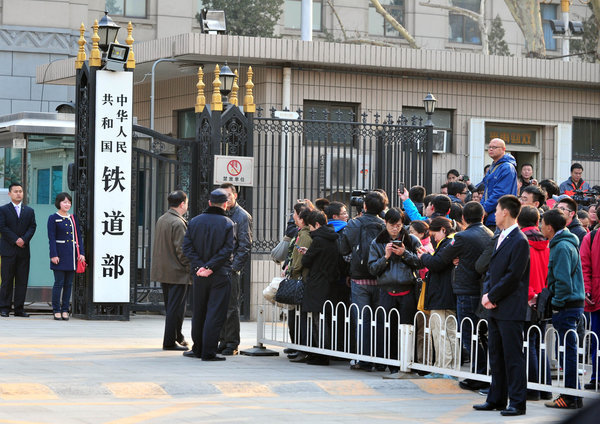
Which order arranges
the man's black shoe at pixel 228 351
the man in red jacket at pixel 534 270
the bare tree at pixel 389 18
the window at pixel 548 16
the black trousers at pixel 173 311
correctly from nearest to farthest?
1. the man in red jacket at pixel 534 270
2. the man's black shoe at pixel 228 351
3. the black trousers at pixel 173 311
4. the bare tree at pixel 389 18
5. the window at pixel 548 16

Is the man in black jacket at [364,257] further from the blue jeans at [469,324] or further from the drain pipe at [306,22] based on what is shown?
the drain pipe at [306,22]

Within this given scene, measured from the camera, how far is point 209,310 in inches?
486

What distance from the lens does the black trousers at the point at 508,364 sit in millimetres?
9586

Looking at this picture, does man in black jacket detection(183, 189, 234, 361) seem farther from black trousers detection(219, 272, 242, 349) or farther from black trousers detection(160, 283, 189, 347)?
black trousers detection(160, 283, 189, 347)

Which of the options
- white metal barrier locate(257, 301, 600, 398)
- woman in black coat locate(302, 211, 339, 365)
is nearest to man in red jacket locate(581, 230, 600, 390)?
white metal barrier locate(257, 301, 600, 398)

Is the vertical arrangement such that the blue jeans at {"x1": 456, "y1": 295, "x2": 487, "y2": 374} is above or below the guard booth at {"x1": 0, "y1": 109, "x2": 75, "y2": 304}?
below

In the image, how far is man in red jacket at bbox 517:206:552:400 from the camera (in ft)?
34.1

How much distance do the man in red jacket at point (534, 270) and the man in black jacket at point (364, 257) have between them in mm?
2050

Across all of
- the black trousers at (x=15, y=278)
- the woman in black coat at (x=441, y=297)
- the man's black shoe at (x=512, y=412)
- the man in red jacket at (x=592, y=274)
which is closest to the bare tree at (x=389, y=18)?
the black trousers at (x=15, y=278)

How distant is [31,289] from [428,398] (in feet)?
29.5

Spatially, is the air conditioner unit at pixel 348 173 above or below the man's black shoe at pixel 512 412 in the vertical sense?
above

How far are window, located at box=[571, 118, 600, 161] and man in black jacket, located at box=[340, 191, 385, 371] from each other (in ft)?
40.7

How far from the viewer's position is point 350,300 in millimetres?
12703

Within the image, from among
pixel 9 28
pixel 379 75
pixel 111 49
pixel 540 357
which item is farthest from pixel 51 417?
pixel 9 28
